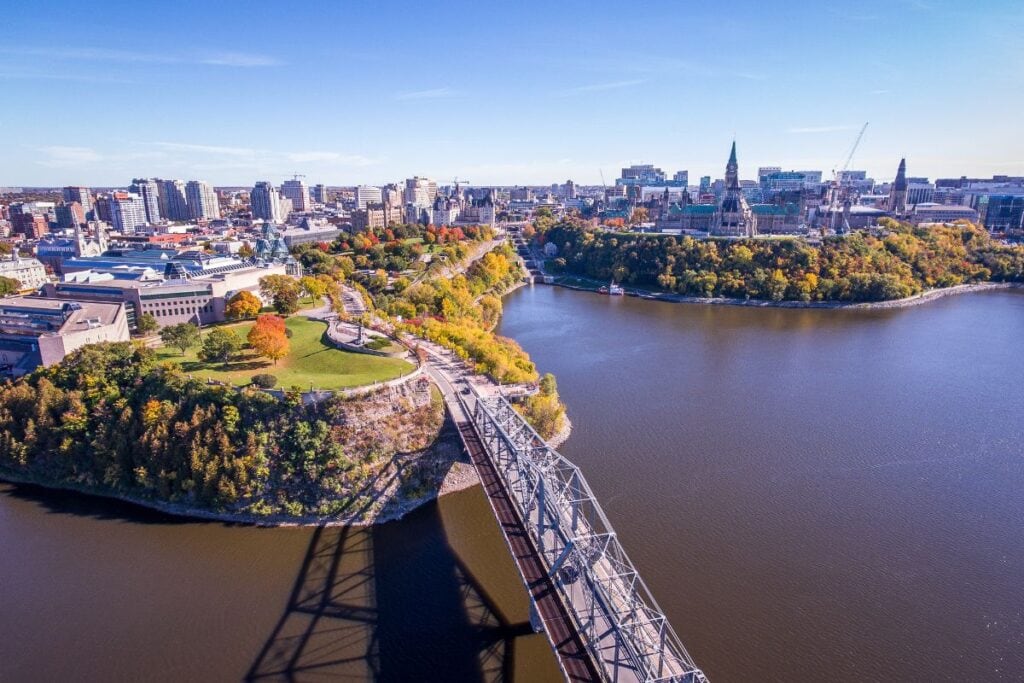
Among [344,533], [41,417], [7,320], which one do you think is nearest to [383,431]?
[344,533]

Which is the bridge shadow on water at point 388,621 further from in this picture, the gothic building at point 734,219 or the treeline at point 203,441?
the gothic building at point 734,219

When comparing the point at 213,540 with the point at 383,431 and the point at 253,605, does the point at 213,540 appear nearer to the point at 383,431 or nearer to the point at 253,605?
the point at 253,605

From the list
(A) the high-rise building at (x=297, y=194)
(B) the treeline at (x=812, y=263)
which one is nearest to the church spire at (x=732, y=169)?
(B) the treeline at (x=812, y=263)

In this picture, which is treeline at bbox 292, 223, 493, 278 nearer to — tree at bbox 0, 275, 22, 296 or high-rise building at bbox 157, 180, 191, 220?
tree at bbox 0, 275, 22, 296

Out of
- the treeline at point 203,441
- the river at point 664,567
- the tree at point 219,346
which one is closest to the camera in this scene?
the river at point 664,567

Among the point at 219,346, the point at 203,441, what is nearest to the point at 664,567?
the point at 203,441

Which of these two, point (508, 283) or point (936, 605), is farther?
point (508, 283)

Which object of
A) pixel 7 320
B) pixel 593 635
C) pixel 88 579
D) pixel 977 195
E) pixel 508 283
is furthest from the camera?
pixel 977 195
